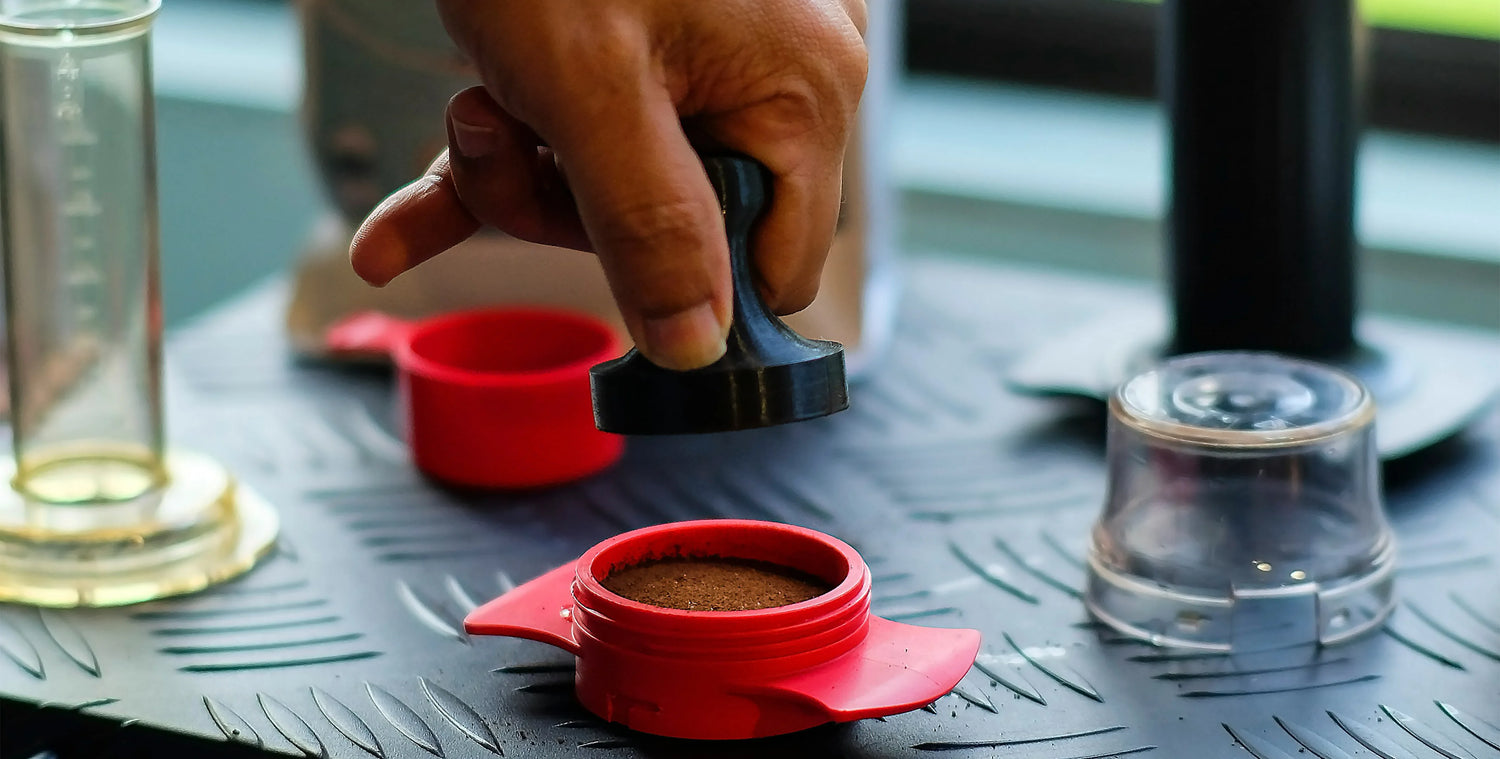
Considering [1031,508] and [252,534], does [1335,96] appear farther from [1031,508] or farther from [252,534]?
[252,534]

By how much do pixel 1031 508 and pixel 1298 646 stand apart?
0.17m

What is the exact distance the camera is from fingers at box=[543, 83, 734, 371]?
462mm

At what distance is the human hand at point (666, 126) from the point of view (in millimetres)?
459

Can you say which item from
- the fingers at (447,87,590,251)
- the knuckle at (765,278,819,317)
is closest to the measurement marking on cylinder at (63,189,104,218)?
the fingers at (447,87,590,251)

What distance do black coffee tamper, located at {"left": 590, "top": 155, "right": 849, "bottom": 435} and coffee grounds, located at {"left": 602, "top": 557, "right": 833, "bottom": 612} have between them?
0.10m

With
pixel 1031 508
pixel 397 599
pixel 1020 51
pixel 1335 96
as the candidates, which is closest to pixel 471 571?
pixel 397 599

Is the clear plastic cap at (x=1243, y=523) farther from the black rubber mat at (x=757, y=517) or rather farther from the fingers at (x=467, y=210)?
the fingers at (x=467, y=210)

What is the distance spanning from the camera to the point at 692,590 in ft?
1.99

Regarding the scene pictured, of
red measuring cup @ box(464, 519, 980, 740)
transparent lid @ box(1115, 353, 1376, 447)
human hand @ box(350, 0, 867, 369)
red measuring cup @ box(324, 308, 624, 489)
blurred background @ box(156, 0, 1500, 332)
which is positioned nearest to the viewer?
human hand @ box(350, 0, 867, 369)

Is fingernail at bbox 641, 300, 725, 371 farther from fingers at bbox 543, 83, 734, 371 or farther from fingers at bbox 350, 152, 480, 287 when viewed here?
fingers at bbox 350, 152, 480, 287

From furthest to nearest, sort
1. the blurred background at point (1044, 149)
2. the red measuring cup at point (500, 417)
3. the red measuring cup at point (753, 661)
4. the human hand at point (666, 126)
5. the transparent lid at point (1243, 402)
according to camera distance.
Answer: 1. the blurred background at point (1044, 149)
2. the red measuring cup at point (500, 417)
3. the transparent lid at point (1243, 402)
4. the red measuring cup at point (753, 661)
5. the human hand at point (666, 126)

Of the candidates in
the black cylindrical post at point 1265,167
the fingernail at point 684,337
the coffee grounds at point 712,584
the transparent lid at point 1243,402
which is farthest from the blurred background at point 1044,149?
the fingernail at point 684,337

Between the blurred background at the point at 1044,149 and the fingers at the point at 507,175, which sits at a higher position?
the fingers at the point at 507,175

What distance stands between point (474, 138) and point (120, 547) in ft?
0.99
